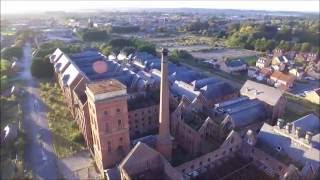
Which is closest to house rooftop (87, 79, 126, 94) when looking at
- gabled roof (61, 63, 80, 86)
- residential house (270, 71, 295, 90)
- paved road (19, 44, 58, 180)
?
paved road (19, 44, 58, 180)

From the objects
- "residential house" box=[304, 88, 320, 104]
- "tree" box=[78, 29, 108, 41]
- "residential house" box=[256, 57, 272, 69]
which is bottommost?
"residential house" box=[304, 88, 320, 104]

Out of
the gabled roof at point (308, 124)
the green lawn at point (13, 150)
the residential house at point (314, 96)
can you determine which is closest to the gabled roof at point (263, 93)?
the gabled roof at point (308, 124)

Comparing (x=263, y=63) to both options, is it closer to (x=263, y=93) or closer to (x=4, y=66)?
(x=263, y=93)

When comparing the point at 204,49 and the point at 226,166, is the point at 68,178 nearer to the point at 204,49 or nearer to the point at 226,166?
the point at 226,166

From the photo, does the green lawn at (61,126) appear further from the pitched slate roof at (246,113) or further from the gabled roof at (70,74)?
the pitched slate roof at (246,113)

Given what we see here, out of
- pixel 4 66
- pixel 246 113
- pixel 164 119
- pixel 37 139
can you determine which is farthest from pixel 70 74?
pixel 4 66

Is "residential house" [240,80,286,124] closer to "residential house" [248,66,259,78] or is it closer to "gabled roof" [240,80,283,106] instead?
"gabled roof" [240,80,283,106]
